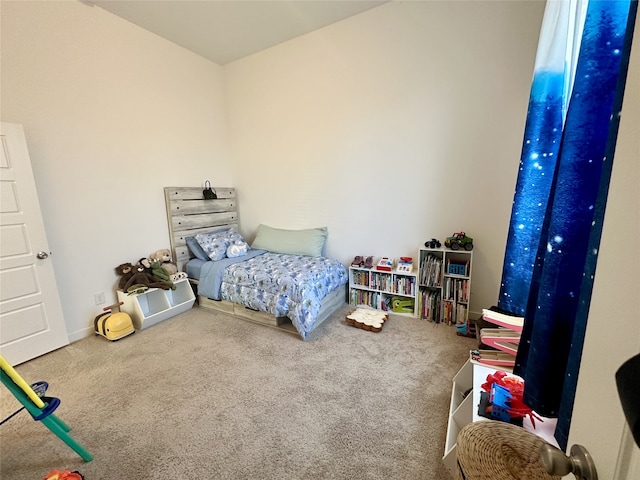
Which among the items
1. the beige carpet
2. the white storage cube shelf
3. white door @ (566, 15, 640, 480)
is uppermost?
white door @ (566, 15, 640, 480)

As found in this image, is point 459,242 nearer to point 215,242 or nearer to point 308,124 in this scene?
point 308,124

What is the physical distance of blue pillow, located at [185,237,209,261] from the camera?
3.37 metres

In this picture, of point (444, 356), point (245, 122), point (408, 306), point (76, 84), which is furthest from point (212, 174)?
point (444, 356)

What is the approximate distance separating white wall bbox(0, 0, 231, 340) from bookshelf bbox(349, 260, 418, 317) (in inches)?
92.2

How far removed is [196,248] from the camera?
3391 mm

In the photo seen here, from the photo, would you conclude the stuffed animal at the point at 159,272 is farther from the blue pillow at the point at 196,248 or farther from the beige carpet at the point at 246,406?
the beige carpet at the point at 246,406

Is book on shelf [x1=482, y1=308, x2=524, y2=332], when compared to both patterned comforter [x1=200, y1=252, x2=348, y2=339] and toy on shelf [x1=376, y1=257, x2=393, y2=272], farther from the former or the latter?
patterned comforter [x1=200, y1=252, x2=348, y2=339]

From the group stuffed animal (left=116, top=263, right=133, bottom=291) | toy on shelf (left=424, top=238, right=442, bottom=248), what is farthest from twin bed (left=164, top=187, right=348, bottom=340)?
toy on shelf (left=424, top=238, right=442, bottom=248)

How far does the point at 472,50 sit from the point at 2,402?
14.7 ft

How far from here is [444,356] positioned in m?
2.15

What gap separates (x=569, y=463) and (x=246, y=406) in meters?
1.70

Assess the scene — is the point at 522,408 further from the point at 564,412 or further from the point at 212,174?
the point at 212,174

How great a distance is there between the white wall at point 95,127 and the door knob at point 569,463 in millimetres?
3368

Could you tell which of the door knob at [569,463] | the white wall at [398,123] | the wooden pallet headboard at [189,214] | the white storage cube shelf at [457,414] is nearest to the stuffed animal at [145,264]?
the wooden pallet headboard at [189,214]
